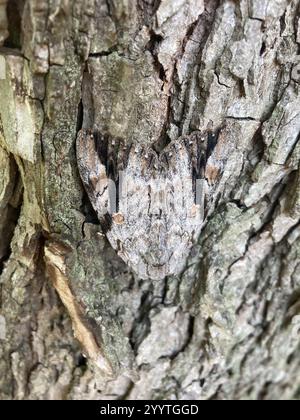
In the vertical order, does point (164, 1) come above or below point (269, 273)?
above

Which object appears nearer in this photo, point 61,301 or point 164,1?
point 164,1

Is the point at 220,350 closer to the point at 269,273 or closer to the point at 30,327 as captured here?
the point at 269,273

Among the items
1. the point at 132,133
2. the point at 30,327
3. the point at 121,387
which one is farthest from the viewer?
the point at 121,387

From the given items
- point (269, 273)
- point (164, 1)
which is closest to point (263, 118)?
point (164, 1)
